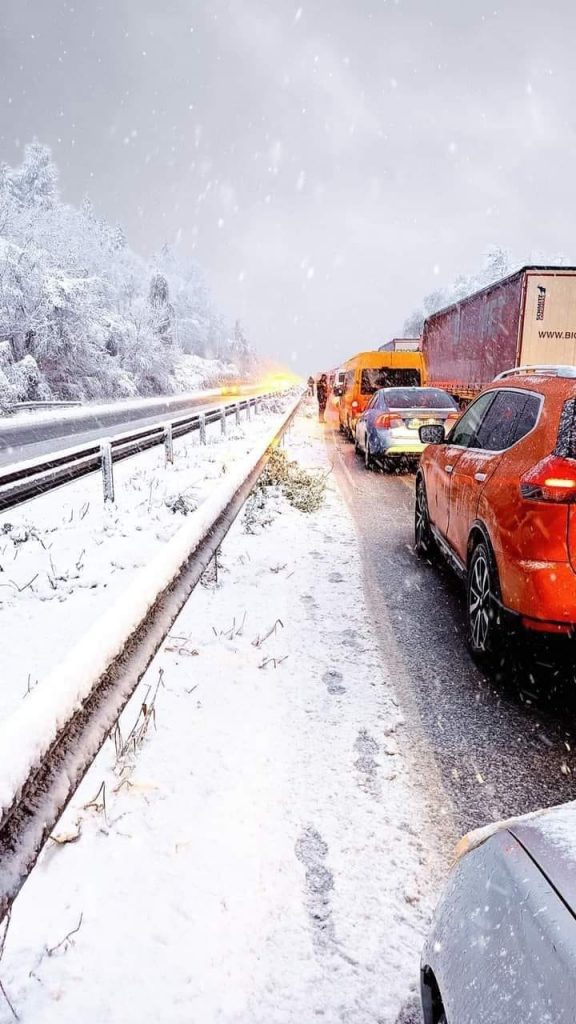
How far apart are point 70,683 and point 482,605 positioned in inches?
118

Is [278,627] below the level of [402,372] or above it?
below

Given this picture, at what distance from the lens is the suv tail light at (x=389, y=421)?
12430mm

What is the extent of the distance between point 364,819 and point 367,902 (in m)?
0.43

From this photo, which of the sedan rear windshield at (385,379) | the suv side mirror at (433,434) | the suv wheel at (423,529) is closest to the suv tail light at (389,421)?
the suv wheel at (423,529)

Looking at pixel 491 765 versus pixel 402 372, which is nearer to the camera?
pixel 491 765

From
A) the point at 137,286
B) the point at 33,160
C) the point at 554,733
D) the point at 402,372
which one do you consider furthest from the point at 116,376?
the point at 137,286

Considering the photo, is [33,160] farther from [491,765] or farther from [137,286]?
[491,765]

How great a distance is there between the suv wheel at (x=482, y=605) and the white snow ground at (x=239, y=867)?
0.63 meters

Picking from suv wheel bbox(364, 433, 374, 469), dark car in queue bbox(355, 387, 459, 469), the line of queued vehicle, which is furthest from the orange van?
the line of queued vehicle

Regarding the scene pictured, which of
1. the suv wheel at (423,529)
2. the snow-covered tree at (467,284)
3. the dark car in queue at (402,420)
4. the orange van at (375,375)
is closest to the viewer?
the suv wheel at (423,529)

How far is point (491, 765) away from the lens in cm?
307

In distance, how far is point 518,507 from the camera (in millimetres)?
3590

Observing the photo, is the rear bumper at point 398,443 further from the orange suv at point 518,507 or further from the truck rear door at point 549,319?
the orange suv at point 518,507

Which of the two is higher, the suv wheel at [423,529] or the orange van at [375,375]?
the orange van at [375,375]
